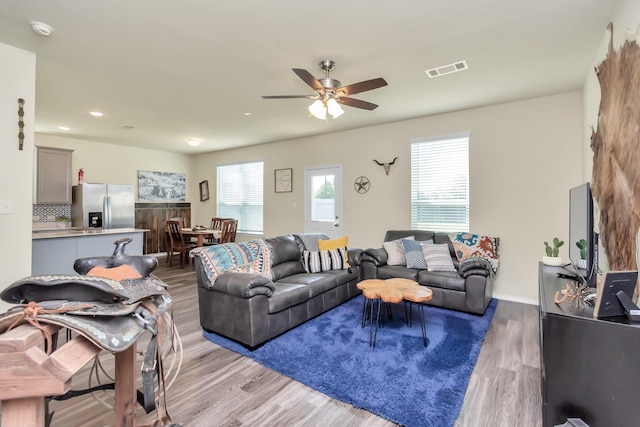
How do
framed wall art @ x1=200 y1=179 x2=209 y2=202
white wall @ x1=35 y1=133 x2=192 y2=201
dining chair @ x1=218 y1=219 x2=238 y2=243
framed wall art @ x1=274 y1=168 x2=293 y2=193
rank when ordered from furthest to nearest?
1. framed wall art @ x1=200 y1=179 x2=209 y2=202
2. framed wall art @ x1=274 y1=168 x2=293 y2=193
3. white wall @ x1=35 y1=133 x2=192 y2=201
4. dining chair @ x1=218 y1=219 x2=238 y2=243

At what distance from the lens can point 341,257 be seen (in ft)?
13.7

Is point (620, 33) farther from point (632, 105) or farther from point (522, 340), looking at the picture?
point (522, 340)

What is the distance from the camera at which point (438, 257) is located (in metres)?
4.02

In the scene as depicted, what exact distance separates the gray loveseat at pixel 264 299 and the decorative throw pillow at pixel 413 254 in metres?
0.97

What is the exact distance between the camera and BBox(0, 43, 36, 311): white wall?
8.87 feet

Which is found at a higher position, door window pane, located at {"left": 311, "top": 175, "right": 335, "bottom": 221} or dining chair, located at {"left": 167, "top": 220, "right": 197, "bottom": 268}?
door window pane, located at {"left": 311, "top": 175, "right": 335, "bottom": 221}

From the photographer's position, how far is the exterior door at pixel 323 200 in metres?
5.86

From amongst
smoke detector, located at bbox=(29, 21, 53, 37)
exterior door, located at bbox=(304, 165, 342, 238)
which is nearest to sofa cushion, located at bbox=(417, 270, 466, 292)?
exterior door, located at bbox=(304, 165, 342, 238)

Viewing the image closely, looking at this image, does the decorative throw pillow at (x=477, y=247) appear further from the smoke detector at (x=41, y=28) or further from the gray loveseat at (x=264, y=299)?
the smoke detector at (x=41, y=28)

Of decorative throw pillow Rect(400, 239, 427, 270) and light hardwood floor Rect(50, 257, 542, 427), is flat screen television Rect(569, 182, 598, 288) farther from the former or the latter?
decorative throw pillow Rect(400, 239, 427, 270)

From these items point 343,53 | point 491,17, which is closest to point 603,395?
point 491,17

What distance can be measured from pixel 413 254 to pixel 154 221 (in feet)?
20.5

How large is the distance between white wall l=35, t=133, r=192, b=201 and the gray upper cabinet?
0.53 m

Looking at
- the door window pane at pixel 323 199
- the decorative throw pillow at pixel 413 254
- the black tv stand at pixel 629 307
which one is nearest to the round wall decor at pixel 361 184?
the door window pane at pixel 323 199
